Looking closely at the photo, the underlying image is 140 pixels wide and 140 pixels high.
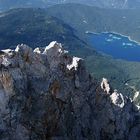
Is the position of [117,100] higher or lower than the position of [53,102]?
lower

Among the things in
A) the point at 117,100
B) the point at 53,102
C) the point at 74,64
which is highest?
the point at 74,64

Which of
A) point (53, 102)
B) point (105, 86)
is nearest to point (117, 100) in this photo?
point (105, 86)

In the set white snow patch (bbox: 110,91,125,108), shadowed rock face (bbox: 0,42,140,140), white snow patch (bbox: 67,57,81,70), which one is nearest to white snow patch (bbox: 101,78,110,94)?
white snow patch (bbox: 110,91,125,108)

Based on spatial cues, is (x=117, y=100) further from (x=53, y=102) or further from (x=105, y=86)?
(x=53, y=102)

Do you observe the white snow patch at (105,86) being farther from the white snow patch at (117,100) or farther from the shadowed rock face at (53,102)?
the shadowed rock face at (53,102)

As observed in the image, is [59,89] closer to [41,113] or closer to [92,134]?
[41,113]

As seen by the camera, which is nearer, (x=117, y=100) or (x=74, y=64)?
(x=74, y=64)

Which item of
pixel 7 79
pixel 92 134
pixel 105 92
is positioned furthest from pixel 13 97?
→ pixel 105 92

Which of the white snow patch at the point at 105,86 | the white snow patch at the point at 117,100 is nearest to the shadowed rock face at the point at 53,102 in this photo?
the white snow patch at the point at 117,100
